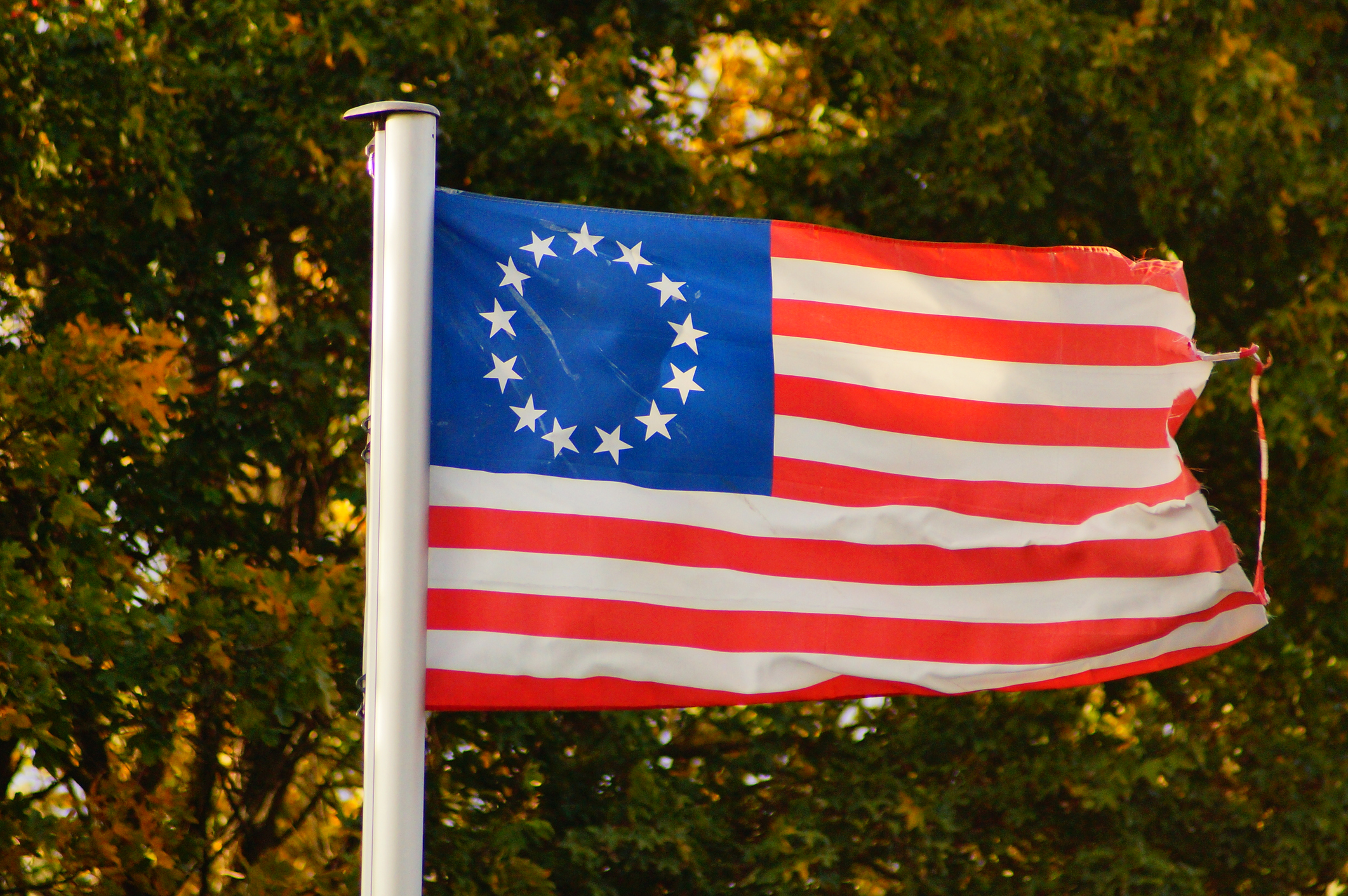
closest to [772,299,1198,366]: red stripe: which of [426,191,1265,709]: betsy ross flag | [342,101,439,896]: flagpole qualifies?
[426,191,1265,709]: betsy ross flag

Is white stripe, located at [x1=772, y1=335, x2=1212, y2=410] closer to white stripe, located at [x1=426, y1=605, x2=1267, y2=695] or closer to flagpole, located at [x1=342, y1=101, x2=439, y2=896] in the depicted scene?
white stripe, located at [x1=426, y1=605, x2=1267, y2=695]

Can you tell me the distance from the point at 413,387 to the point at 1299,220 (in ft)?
22.1

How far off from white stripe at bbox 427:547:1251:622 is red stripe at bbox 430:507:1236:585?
0.06 ft

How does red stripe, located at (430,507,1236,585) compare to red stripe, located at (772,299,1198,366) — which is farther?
red stripe, located at (772,299,1198,366)

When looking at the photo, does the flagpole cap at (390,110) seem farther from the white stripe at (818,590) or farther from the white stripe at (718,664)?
the white stripe at (718,664)

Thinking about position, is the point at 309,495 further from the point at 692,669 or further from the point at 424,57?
the point at 692,669

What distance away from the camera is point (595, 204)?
7324 millimetres

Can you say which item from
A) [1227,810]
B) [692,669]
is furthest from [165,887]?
[1227,810]

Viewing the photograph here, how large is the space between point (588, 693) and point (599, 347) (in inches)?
32.8

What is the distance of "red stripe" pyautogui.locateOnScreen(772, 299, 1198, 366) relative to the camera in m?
3.78

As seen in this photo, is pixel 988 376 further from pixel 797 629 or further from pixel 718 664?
pixel 718 664

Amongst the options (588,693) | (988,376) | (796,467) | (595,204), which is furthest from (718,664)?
A: (595,204)

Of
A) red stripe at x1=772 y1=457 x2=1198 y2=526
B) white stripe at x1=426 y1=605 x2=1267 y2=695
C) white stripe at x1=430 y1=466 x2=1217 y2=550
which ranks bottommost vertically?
white stripe at x1=426 y1=605 x2=1267 y2=695

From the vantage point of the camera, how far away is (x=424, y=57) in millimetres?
7137
